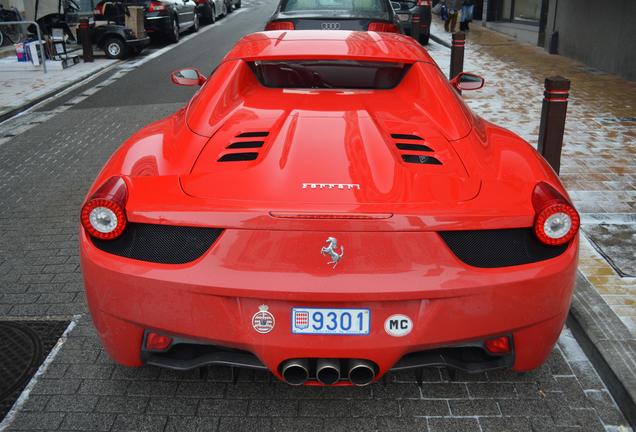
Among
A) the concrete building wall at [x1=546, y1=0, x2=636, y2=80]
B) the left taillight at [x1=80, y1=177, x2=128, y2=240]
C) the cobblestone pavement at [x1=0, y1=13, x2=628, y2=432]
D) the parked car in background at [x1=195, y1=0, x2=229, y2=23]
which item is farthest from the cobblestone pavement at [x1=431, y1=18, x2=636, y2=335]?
the parked car in background at [x1=195, y1=0, x2=229, y2=23]

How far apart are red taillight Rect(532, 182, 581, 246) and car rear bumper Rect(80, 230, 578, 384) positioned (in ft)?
0.30

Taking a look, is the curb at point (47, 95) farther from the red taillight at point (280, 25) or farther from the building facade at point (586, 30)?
the building facade at point (586, 30)

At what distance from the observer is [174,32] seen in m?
17.5

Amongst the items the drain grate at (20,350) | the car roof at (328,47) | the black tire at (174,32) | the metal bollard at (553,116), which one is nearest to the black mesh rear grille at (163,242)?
the drain grate at (20,350)

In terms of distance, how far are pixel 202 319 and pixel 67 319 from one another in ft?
5.31

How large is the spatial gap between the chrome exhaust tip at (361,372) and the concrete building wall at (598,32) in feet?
35.7

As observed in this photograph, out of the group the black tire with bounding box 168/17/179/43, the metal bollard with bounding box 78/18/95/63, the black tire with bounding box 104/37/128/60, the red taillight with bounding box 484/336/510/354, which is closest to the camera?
the red taillight with bounding box 484/336/510/354

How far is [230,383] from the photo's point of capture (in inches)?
121

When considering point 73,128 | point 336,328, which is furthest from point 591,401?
point 73,128

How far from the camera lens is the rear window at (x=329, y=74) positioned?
387cm

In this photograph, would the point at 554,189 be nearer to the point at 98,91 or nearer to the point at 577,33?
the point at 98,91

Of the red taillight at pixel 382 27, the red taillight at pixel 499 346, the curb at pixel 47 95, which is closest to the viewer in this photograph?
the red taillight at pixel 499 346

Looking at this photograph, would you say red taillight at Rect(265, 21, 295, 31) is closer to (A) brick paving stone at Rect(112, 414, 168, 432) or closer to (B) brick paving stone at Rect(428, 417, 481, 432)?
(A) brick paving stone at Rect(112, 414, 168, 432)

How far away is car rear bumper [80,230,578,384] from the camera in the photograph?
2.39 meters
